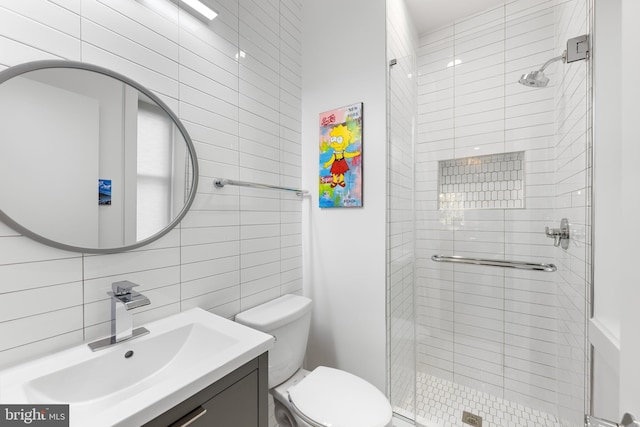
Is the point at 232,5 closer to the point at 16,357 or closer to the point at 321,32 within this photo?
the point at 321,32

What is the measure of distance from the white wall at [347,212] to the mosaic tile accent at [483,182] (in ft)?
1.93

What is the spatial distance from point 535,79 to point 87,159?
2144 millimetres

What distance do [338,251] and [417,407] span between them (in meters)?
1.11

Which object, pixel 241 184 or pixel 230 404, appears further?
pixel 241 184

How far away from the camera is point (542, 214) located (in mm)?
1562

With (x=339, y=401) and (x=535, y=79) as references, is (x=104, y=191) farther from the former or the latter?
(x=535, y=79)

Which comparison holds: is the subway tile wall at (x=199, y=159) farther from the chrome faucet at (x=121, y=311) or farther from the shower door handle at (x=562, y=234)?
the shower door handle at (x=562, y=234)

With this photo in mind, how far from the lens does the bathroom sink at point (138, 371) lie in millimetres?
623

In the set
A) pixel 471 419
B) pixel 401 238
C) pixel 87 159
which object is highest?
pixel 87 159

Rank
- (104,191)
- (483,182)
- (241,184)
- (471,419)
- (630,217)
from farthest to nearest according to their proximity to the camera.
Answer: (483,182) → (471,419) → (241,184) → (104,191) → (630,217)

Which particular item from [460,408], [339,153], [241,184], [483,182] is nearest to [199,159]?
[241,184]

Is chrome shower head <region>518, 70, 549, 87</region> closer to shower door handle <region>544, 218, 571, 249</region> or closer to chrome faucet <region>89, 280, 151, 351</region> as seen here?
shower door handle <region>544, 218, 571, 249</region>

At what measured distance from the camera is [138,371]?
893 mm

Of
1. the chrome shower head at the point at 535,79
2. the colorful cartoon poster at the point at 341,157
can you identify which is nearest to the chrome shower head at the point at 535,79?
the chrome shower head at the point at 535,79
